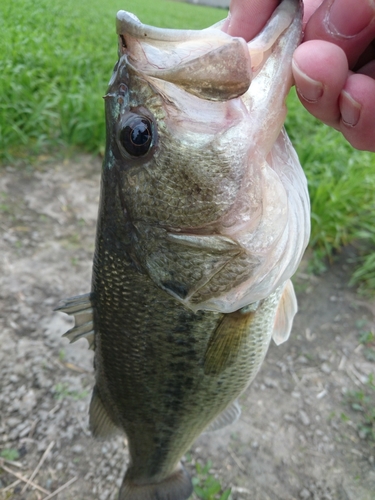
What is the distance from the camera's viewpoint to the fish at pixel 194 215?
1.01 m

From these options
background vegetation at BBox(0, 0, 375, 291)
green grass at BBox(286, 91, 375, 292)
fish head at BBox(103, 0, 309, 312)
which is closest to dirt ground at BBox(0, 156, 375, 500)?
green grass at BBox(286, 91, 375, 292)

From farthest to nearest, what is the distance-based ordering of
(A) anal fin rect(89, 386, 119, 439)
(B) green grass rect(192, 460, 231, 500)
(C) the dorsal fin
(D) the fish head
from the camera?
(B) green grass rect(192, 460, 231, 500)
(A) anal fin rect(89, 386, 119, 439)
(C) the dorsal fin
(D) the fish head

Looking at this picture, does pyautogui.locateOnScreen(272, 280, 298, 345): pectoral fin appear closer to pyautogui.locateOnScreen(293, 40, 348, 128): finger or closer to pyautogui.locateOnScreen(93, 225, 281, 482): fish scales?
pyautogui.locateOnScreen(93, 225, 281, 482): fish scales

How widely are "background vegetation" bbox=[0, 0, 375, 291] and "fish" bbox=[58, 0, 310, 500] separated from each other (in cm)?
263

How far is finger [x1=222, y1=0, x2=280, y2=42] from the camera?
109cm

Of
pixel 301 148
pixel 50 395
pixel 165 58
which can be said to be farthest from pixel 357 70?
pixel 301 148

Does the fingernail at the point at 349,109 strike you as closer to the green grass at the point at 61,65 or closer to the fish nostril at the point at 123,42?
the fish nostril at the point at 123,42

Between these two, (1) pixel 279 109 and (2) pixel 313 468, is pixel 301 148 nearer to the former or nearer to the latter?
(2) pixel 313 468

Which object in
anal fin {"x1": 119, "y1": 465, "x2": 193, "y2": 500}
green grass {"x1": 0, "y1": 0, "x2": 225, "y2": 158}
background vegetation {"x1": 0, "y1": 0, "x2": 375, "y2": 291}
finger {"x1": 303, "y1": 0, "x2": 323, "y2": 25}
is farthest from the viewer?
background vegetation {"x1": 0, "y1": 0, "x2": 375, "y2": 291}

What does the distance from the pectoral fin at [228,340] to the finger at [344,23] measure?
2.65 feet

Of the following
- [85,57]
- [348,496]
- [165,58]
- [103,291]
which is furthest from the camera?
[85,57]

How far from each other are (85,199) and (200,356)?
3074 mm

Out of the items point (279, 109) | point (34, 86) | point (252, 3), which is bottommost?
point (34, 86)

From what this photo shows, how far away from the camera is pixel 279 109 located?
3.47 feet
